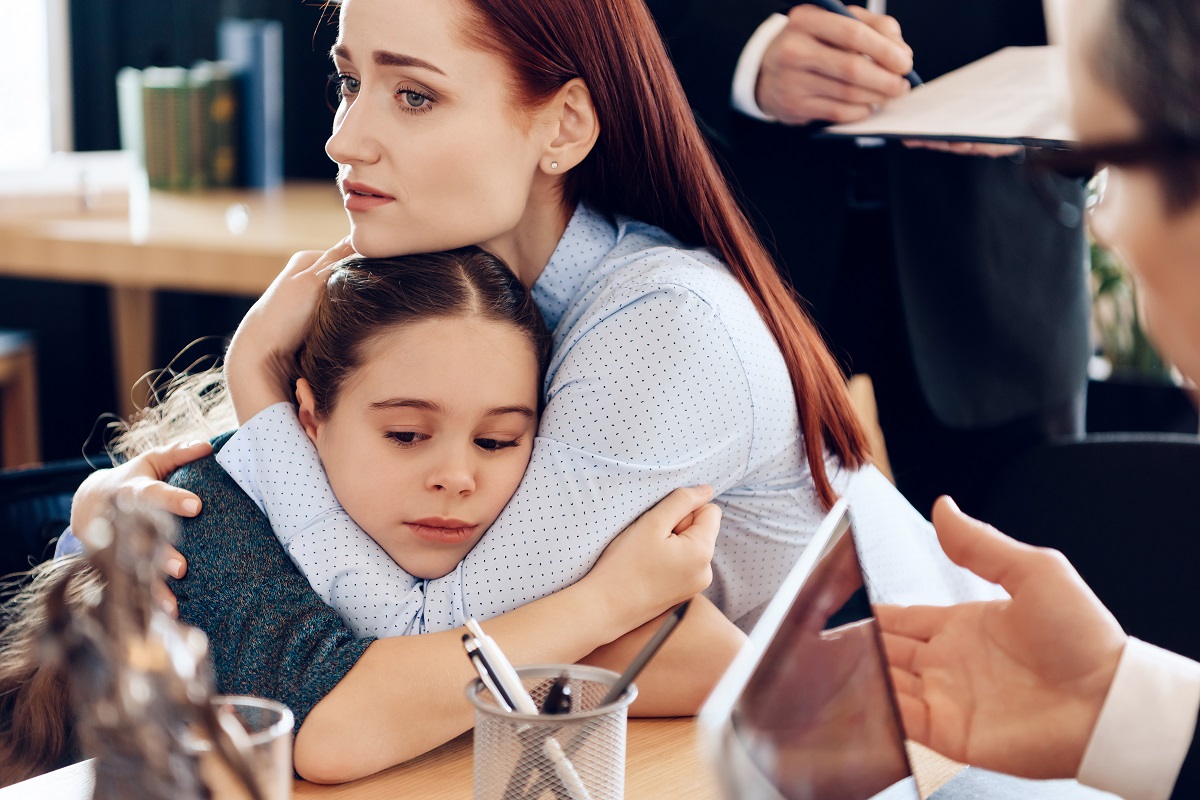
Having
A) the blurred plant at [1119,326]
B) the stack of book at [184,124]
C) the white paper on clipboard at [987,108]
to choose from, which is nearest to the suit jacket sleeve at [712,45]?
the white paper on clipboard at [987,108]

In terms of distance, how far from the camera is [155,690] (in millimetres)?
414

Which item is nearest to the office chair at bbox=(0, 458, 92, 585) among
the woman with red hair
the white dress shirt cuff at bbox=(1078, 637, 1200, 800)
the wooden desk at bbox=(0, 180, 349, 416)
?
the woman with red hair

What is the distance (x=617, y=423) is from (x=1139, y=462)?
0.61 meters

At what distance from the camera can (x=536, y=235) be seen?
1.29 m

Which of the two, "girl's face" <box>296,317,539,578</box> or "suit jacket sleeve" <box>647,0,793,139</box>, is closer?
"girl's face" <box>296,317,539,578</box>

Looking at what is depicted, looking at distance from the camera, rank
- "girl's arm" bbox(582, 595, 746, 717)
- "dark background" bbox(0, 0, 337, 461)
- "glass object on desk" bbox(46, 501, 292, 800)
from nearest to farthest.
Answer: "glass object on desk" bbox(46, 501, 292, 800)
"girl's arm" bbox(582, 595, 746, 717)
"dark background" bbox(0, 0, 337, 461)

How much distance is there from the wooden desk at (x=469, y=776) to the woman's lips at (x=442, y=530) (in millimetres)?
178

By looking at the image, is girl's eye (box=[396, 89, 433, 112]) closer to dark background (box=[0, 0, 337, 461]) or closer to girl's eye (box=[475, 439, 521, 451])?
girl's eye (box=[475, 439, 521, 451])

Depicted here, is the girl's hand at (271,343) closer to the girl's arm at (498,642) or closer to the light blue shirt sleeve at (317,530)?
the light blue shirt sleeve at (317,530)

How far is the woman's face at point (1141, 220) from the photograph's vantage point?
1.78 ft

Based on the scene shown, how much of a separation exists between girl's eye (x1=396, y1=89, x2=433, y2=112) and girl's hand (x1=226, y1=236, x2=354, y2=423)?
0.18m

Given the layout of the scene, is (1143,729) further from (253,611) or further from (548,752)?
(253,611)

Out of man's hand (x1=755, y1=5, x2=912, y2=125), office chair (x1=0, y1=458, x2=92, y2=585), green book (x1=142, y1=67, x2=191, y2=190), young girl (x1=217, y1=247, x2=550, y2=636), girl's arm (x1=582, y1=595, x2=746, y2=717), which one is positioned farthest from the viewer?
green book (x1=142, y1=67, x2=191, y2=190)

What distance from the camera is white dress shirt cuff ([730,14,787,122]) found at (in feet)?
5.08
